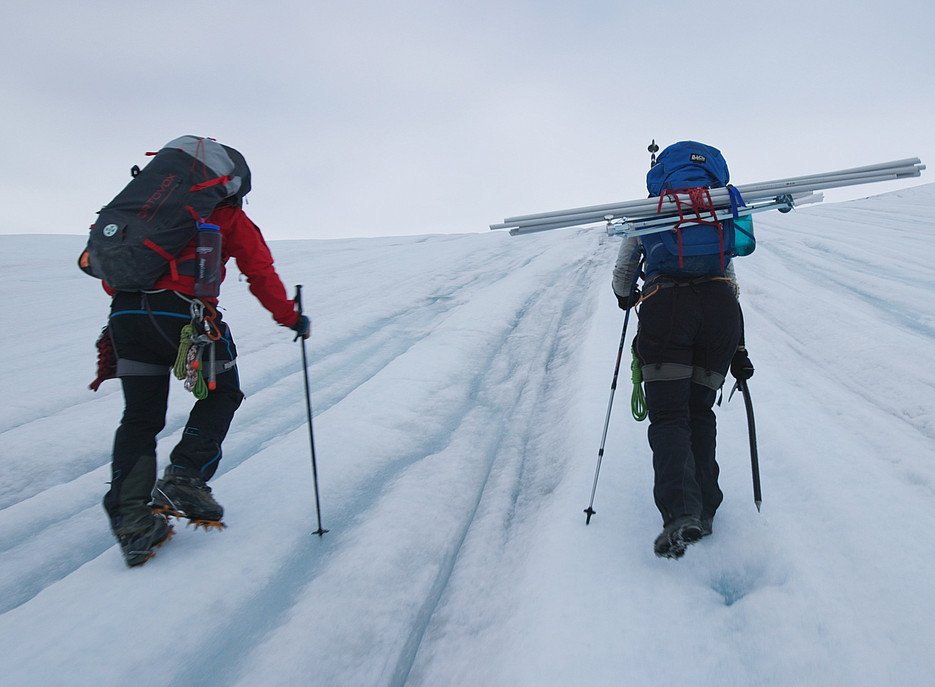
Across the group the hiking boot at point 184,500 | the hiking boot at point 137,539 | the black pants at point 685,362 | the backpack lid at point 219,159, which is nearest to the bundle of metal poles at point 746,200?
the black pants at point 685,362

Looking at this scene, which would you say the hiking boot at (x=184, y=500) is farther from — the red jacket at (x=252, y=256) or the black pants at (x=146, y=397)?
the red jacket at (x=252, y=256)

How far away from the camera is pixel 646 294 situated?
→ 7.95ft

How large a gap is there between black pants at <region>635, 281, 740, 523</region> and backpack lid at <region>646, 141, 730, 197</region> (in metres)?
0.46

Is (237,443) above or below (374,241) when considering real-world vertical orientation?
below

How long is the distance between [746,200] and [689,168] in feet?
0.93

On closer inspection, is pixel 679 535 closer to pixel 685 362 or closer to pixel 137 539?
pixel 685 362

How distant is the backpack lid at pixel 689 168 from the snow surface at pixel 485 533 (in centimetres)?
152

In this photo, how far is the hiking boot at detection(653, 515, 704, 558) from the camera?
2084 mm

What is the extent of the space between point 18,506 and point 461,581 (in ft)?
7.69

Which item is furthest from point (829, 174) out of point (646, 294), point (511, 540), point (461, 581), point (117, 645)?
point (117, 645)

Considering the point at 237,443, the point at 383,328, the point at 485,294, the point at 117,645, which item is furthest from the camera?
the point at 485,294

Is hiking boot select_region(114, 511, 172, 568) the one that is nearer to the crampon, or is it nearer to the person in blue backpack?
the crampon

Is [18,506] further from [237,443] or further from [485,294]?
[485,294]

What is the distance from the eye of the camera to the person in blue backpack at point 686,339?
7.13 ft
